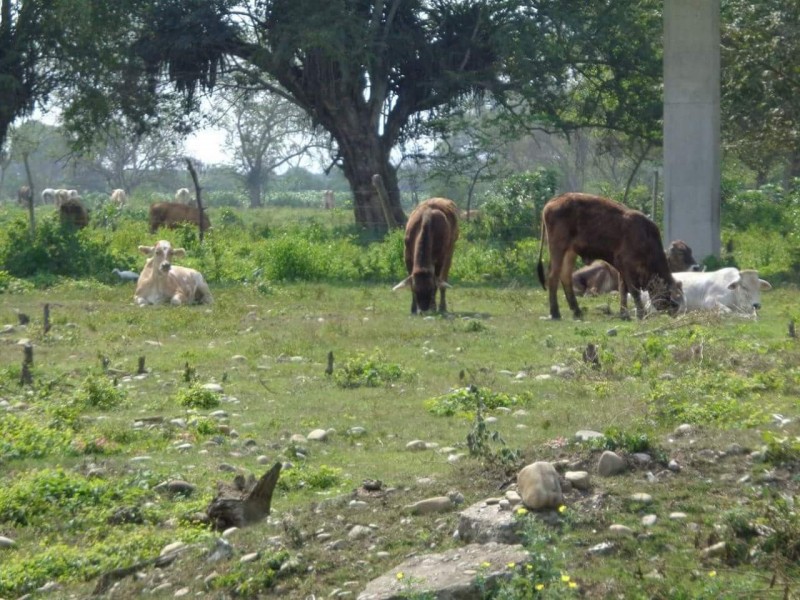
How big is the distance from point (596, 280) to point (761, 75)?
5.91m

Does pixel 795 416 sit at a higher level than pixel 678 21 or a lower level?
lower

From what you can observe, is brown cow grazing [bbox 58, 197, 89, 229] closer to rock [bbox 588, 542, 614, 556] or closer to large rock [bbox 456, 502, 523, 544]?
large rock [bbox 456, 502, 523, 544]

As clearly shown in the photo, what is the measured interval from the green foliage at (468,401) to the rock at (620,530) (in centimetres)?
384

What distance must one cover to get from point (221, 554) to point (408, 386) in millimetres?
5314

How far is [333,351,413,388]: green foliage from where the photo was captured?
12.1 m

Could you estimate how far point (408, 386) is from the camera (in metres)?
12.0

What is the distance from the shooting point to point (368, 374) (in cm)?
1216

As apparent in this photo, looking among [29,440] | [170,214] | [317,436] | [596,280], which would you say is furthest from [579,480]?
[170,214]

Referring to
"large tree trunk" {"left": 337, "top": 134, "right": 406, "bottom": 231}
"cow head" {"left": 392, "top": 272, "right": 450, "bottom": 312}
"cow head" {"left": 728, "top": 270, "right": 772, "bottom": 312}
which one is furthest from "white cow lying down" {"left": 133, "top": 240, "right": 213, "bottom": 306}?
"large tree trunk" {"left": 337, "top": 134, "right": 406, "bottom": 231}

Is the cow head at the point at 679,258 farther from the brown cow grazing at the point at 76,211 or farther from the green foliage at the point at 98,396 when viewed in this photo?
the brown cow grazing at the point at 76,211

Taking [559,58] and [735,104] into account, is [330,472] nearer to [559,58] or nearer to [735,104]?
[735,104]

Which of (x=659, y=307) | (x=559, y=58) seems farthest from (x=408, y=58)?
(x=659, y=307)

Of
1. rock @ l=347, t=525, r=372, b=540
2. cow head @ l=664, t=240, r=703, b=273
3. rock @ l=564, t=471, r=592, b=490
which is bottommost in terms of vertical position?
rock @ l=347, t=525, r=372, b=540

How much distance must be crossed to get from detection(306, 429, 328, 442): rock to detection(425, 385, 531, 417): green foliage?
1127 millimetres
